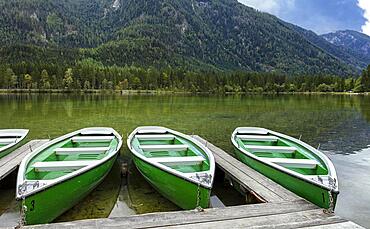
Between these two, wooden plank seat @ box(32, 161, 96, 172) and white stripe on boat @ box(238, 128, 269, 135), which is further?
white stripe on boat @ box(238, 128, 269, 135)

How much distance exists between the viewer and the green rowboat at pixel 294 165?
808 centimetres

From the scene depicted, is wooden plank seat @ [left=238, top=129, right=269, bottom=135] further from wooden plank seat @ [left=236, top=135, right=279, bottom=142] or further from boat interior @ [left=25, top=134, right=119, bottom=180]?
boat interior @ [left=25, top=134, right=119, bottom=180]

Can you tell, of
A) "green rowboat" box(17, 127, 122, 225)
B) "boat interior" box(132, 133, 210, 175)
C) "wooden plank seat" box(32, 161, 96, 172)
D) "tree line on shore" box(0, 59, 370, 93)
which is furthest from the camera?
"tree line on shore" box(0, 59, 370, 93)

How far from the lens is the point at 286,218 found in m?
7.02

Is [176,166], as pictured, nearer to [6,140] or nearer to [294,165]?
[294,165]

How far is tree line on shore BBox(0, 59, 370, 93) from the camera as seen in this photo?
121 meters

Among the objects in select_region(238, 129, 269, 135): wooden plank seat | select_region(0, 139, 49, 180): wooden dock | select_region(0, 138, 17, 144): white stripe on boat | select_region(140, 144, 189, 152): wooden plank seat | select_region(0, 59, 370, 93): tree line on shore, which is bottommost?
select_region(0, 139, 49, 180): wooden dock

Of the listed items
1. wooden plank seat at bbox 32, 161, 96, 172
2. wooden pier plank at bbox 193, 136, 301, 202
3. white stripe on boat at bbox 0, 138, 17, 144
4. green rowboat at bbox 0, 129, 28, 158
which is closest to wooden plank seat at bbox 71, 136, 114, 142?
green rowboat at bbox 0, 129, 28, 158

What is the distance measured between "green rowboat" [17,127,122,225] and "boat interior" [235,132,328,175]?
5853 millimetres

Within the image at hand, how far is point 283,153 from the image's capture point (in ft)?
43.3

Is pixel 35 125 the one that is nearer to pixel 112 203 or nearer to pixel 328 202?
pixel 112 203

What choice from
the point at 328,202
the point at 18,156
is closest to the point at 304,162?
the point at 328,202

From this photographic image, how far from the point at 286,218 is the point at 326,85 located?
14863cm

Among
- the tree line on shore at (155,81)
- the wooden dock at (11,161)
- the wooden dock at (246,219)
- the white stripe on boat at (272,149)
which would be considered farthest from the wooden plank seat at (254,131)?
the tree line on shore at (155,81)
